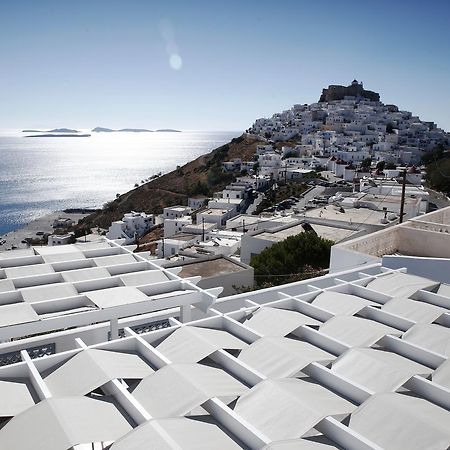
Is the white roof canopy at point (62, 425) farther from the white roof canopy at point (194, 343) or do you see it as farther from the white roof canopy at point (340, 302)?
the white roof canopy at point (340, 302)

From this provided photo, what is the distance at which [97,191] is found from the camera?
125 meters

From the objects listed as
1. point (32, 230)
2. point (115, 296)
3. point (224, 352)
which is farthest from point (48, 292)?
point (32, 230)

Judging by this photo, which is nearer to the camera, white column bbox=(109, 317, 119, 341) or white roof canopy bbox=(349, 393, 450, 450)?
white roof canopy bbox=(349, 393, 450, 450)

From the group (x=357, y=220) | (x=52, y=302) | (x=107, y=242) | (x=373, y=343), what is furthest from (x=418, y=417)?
(x=357, y=220)

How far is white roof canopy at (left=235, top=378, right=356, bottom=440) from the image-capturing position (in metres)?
4.65

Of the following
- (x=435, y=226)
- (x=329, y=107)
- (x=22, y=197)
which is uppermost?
(x=329, y=107)

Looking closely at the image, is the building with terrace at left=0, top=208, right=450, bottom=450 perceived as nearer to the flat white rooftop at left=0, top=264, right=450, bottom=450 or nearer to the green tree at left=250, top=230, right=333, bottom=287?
the flat white rooftop at left=0, top=264, right=450, bottom=450

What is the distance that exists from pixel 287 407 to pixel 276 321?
2.52 metres

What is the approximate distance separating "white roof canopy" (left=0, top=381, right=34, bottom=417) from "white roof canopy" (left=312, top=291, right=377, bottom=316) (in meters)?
4.94

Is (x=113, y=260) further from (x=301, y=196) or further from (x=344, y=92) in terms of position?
(x=344, y=92)

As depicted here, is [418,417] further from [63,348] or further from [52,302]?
[52,302]

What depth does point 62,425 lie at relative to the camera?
177 inches

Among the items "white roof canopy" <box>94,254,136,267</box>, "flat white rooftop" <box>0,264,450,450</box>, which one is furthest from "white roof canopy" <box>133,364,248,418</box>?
"white roof canopy" <box>94,254,136,267</box>

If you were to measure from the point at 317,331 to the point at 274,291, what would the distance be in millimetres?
2193
